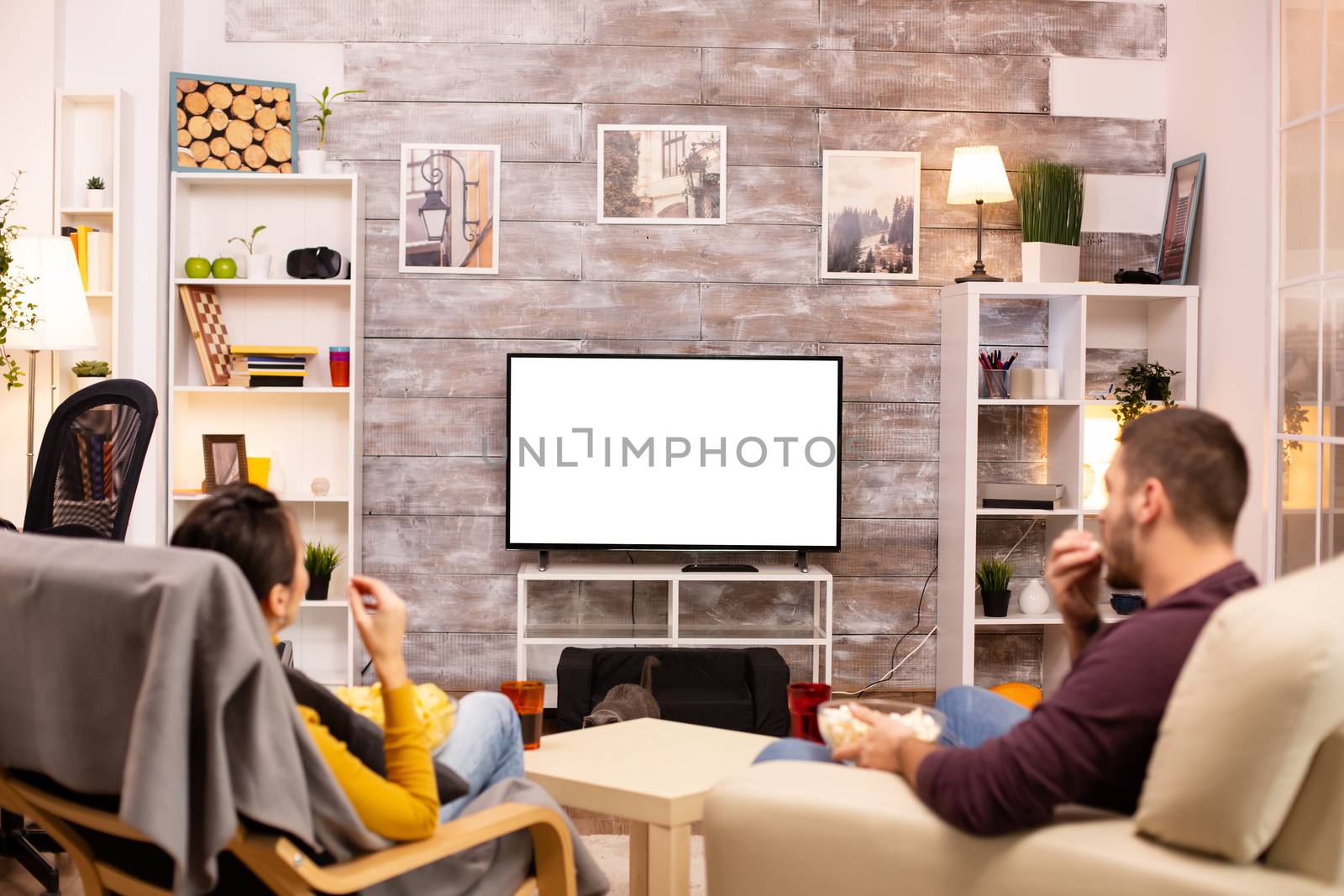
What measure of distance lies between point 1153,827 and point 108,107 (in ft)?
13.9

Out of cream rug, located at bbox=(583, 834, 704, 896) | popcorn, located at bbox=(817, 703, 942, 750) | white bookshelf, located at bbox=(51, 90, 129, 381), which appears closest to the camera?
popcorn, located at bbox=(817, 703, 942, 750)

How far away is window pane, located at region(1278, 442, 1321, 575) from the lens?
366cm

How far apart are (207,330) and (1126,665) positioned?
3.72 metres

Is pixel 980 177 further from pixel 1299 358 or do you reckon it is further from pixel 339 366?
pixel 339 366

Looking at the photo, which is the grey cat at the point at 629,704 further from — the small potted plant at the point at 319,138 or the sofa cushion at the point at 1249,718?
the sofa cushion at the point at 1249,718

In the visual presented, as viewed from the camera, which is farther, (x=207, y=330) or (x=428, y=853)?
(x=207, y=330)

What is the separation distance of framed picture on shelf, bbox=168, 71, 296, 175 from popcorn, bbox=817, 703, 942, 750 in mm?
3285

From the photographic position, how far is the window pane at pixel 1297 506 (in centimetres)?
366

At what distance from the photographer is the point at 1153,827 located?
4.43ft

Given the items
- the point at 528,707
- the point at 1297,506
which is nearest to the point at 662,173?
the point at 1297,506

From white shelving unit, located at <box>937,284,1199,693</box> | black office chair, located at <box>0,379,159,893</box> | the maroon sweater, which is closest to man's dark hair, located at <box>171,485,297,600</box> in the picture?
the maroon sweater

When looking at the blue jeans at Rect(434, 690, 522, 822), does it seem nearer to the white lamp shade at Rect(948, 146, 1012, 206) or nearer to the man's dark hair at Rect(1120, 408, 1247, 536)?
the man's dark hair at Rect(1120, 408, 1247, 536)

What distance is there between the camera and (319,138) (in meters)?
4.41

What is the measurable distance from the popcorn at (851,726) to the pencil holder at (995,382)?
2.71m
